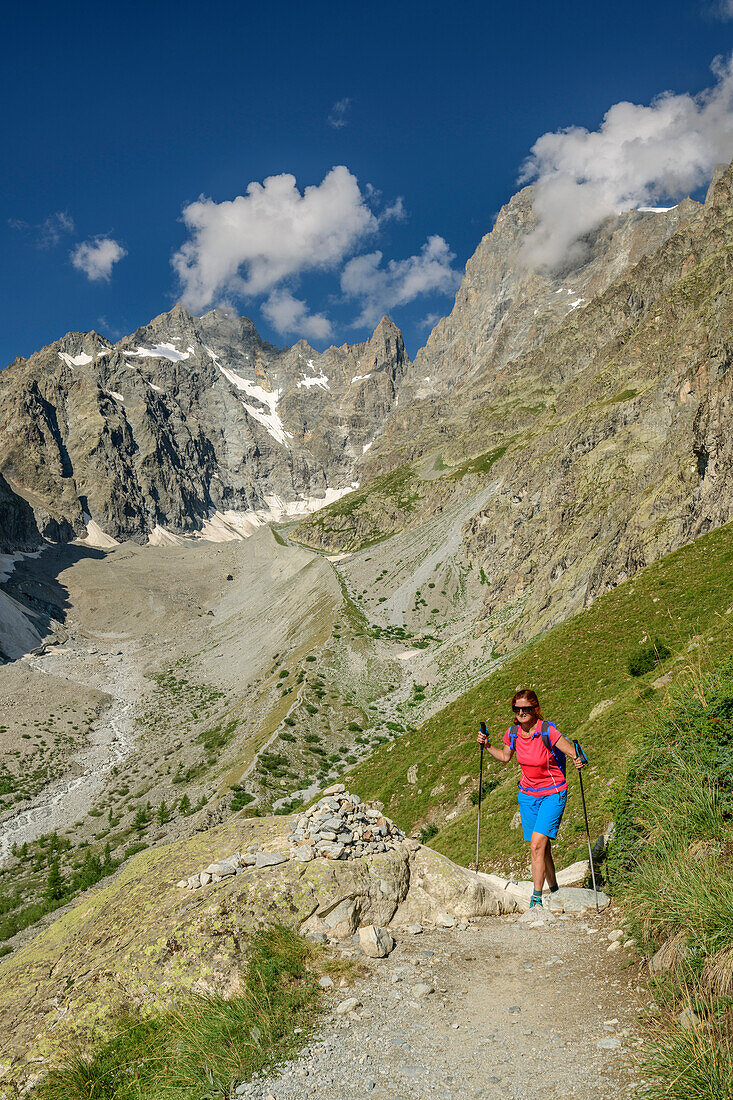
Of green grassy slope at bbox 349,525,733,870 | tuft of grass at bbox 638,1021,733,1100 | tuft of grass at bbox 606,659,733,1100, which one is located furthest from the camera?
green grassy slope at bbox 349,525,733,870

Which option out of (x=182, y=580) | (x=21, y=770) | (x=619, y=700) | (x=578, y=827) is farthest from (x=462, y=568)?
(x=182, y=580)

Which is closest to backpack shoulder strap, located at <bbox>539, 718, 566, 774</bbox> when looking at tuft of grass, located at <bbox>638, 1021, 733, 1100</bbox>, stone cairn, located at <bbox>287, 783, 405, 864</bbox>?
stone cairn, located at <bbox>287, 783, 405, 864</bbox>

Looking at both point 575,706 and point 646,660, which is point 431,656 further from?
point 646,660

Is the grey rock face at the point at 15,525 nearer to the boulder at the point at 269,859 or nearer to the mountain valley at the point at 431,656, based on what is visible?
the mountain valley at the point at 431,656

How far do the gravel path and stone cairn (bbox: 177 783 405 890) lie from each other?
2.07 meters

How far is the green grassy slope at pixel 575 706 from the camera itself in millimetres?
14156

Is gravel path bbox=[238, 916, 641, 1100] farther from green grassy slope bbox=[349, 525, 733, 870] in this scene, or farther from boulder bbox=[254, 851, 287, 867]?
green grassy slope bbox=[349, 525, 733, 870]

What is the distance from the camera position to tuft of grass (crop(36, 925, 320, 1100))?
5.73m

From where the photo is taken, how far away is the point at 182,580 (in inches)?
6521

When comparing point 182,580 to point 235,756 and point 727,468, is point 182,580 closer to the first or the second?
point 235,756

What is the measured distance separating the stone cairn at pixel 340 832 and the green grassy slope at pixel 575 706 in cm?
420

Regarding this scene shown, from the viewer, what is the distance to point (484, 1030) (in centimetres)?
576

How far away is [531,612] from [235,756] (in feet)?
88.0

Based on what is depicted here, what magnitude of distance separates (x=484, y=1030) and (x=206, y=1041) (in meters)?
3.16
